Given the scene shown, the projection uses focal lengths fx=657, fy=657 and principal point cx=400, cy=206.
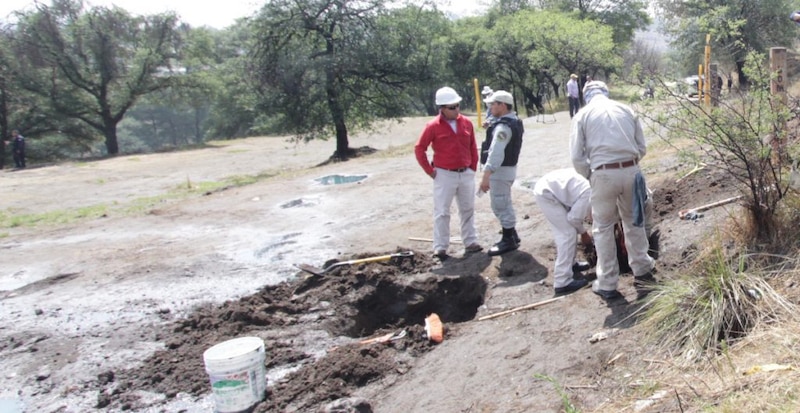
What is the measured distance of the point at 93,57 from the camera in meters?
33.4

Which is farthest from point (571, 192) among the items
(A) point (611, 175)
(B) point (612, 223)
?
(A) point (611, 175)

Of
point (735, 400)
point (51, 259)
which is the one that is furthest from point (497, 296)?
point (51, 259)

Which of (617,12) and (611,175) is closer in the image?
(611,175)

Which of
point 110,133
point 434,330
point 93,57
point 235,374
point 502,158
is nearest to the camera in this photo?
point 235,374

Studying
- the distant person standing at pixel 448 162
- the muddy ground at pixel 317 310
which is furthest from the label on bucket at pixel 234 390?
the distant person standing at pixel 448 162

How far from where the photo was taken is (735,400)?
123 inches

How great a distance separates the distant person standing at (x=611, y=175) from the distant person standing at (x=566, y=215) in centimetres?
40

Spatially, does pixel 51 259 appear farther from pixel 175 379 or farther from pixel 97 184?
pixel 97 184

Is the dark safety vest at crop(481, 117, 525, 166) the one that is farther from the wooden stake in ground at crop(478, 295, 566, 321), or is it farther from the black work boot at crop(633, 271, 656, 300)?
the black work boot at crop(633, 271, 656, 300)

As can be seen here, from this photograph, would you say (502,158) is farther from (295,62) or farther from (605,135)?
(295,62)

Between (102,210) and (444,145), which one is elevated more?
(444,145)

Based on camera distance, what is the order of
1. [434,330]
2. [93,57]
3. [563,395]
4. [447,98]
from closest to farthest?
[563,395]
[434,330]
[447,98]
[93,57]

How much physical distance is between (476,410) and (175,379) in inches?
104

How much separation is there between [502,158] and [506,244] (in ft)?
3.37
